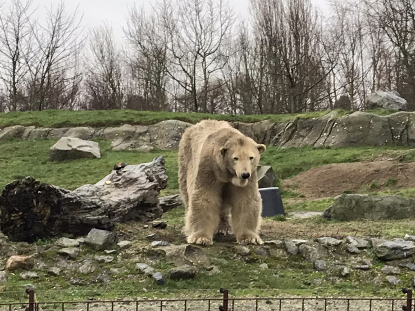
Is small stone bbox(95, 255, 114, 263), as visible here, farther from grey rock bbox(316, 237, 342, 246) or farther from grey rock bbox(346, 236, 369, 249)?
grey rock bbox(346, 236, 369, 249)

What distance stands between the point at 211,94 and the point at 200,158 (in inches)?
1617

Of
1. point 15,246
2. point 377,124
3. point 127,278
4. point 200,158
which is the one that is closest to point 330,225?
point 200,158

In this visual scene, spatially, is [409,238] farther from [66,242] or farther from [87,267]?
[66,242]

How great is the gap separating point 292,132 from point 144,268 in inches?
775

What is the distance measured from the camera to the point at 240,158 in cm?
618

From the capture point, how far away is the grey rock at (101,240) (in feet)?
21.7

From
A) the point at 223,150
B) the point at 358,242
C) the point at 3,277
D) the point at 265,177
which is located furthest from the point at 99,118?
the point at 358,242

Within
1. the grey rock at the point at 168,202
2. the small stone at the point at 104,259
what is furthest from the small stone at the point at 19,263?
the grey rock at the point at 168,202

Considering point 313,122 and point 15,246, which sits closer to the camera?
point 15,246

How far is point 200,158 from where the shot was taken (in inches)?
272

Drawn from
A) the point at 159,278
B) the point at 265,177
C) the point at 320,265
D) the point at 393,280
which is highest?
the point at 265,177

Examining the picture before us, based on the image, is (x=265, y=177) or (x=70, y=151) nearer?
(x=265, y=177)

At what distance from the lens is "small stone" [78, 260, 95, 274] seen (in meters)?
5.94

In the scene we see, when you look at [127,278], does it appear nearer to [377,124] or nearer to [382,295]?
[382,295]
